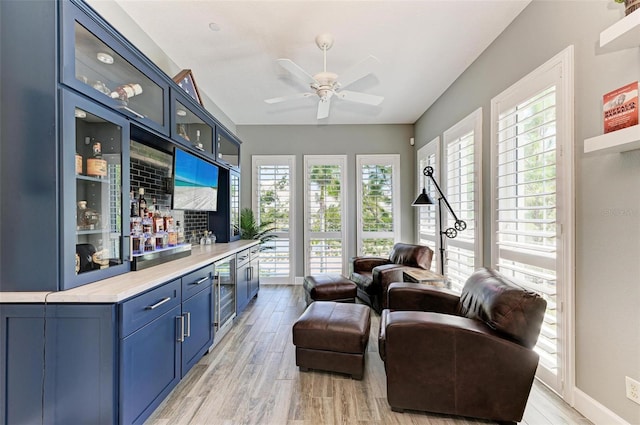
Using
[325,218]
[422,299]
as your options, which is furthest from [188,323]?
[325,218]

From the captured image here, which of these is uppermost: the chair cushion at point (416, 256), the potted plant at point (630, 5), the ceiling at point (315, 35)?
the ceiling at point (315, 35)

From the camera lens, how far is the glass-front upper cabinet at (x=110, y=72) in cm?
147

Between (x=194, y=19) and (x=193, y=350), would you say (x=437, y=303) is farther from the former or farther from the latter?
(x=194, y=19)

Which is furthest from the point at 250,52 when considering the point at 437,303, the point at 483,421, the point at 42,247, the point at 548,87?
the point at 483,421

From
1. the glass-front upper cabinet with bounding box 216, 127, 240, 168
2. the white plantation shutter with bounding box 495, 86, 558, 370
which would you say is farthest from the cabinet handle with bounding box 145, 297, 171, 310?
the white plantation shutter with bounding box 495, 86, 558, 370

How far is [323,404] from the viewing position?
6.26 feet

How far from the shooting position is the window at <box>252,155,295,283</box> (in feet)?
17.0

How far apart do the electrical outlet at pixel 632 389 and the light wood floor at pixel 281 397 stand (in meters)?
0.37

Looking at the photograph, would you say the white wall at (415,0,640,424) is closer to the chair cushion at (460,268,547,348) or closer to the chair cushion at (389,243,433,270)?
the chair cushion at (460,268,547,348)

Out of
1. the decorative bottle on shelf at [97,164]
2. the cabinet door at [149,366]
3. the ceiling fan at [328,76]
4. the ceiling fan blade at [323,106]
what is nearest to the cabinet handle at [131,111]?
the decorative bottle on shelf at [97,164]

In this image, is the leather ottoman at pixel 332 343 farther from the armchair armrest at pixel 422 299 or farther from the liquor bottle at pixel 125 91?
the liquor bottle at pixel 125 91

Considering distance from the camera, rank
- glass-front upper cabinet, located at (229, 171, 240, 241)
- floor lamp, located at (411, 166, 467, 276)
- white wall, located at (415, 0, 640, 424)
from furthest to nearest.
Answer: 1. glass-front upper cabinet, located at (229, 171, 240, 241)
2. floor lamp, located at (411, 166, 467, 276)
3. white wall, located at (415, 0, 640, 424)

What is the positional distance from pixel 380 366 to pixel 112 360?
1945 mm

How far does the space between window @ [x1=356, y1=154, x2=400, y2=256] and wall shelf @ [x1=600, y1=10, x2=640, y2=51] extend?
12.4 ft
